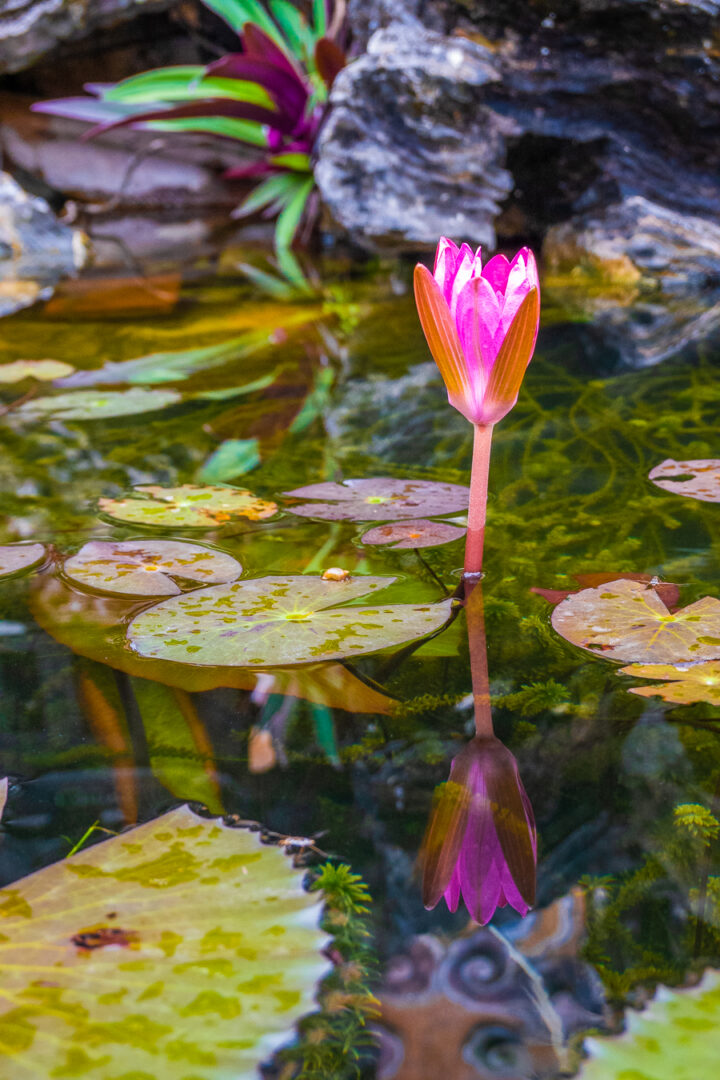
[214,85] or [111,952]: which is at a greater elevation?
[214,85]

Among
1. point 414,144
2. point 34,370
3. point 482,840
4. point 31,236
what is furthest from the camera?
point 31,236

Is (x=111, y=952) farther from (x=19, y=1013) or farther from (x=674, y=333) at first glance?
(x=674, y=333)

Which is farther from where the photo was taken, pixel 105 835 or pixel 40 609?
pixel 40 609

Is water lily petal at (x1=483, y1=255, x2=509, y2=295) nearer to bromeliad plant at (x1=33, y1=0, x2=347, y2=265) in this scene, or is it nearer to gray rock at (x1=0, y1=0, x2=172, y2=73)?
bromeliad plant at (x1=33, y1=0, x2=347, y2=265)

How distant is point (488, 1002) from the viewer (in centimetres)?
38

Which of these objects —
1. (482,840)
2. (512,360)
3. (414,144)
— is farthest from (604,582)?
(414,144)

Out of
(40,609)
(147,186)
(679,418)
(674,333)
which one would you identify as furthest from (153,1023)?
(147,186)

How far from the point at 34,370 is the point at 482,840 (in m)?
1.31

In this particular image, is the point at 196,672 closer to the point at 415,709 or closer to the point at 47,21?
the point at 415,709

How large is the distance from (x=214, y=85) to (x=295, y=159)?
414mm

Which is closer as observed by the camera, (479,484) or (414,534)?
(479,484)

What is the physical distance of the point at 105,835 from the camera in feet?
1.57

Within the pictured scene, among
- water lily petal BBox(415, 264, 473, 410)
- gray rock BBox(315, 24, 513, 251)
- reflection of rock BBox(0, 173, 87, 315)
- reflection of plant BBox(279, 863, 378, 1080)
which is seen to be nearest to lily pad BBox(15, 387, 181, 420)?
water lily petal BBox(415, 264, 473, 410)

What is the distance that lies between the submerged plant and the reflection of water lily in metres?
0.26
